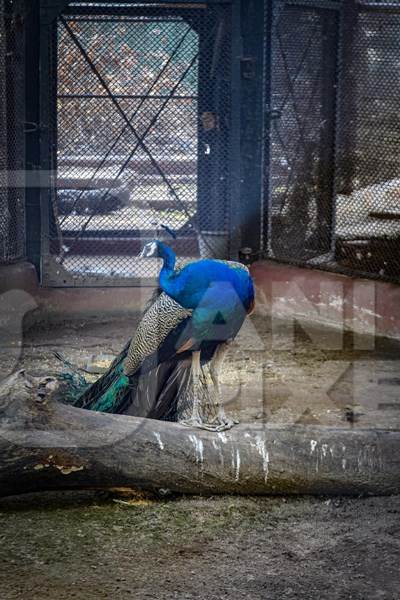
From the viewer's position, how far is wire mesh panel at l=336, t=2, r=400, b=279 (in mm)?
6789

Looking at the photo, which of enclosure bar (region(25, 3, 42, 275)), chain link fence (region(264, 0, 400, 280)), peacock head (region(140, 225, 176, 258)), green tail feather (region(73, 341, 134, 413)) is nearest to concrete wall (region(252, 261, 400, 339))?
chain link fence (region(264, 0, 400, 280))

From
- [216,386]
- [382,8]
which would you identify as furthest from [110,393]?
[382,8]

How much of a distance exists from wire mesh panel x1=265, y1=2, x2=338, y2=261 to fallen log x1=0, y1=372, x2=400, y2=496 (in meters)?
3.40

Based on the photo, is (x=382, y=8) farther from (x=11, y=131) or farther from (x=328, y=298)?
(x=11, y=131)

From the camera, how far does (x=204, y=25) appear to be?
731cm

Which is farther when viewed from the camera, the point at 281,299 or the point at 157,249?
the point at 281,299

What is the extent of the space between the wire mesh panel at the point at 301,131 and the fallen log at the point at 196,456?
11.2 ft

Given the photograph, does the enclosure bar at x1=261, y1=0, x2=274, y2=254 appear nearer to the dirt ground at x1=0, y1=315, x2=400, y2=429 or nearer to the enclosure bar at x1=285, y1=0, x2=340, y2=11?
the enclosure bar at x1=285, y1=0, x2=340, y2=11

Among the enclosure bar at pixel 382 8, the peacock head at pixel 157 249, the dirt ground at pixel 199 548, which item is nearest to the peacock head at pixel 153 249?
the peacock head at pixel 157 249

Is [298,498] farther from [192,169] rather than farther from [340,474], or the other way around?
[192,169]

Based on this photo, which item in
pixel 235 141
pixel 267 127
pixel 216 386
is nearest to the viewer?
pixel 216 386

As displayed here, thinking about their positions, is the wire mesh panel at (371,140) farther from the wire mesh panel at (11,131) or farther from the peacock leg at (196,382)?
the peacock leg at (196,382)

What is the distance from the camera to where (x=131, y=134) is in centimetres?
734

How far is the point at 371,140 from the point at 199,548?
3986mm
